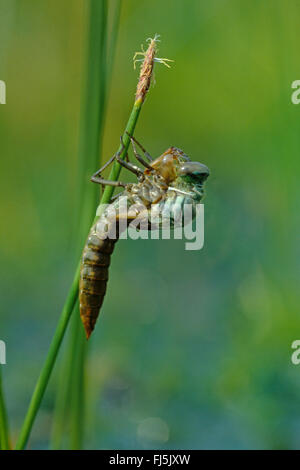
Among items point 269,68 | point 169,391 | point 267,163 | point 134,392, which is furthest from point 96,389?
point 269,68

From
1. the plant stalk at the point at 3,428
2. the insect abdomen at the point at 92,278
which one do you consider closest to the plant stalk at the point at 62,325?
the plant stalk at the point at 3,428

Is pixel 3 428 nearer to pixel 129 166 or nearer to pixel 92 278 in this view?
pixel 92 278

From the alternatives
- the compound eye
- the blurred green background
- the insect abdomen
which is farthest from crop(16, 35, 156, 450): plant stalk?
the blurred green background

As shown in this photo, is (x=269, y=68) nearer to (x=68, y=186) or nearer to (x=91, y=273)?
(x=68, y=186)

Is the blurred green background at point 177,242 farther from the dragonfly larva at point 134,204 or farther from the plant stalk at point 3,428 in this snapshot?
the plant stalk at point 3,428

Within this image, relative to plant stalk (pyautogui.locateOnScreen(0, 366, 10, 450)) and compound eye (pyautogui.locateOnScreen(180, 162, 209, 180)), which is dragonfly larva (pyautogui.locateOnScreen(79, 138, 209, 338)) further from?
plant stalk (pyautogui.locateOnScreen(0, 366, 10, 450))

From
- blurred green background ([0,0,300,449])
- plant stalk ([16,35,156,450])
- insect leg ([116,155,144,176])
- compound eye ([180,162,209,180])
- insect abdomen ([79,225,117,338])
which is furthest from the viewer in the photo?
blurred green background ([0,0,300,449])
